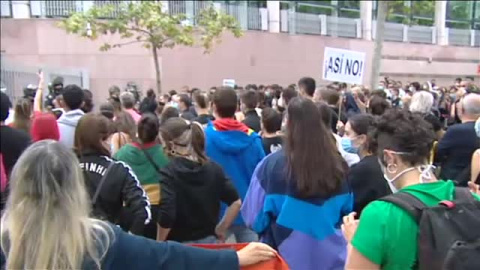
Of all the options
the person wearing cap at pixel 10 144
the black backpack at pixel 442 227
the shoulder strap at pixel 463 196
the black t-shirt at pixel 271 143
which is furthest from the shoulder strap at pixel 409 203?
the person wearing cap at pixel 10 144

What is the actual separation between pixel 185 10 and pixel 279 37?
5.10 meters

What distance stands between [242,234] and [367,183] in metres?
1.50

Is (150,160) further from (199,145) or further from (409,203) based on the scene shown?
(409,203)

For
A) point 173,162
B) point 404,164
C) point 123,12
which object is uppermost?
point 123,12

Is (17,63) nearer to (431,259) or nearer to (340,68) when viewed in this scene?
(340,68)

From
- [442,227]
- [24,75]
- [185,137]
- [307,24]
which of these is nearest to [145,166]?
[185,137]

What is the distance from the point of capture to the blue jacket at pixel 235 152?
589 centimetres

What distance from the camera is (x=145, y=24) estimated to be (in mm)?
22172

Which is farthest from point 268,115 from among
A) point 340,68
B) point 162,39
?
point 162,39

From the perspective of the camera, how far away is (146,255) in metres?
2.60

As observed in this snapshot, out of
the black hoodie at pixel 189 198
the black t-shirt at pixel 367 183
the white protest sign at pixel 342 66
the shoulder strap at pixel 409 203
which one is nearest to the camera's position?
the shoulder strap at pixel 409 203

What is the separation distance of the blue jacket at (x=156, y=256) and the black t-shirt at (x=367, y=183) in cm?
220

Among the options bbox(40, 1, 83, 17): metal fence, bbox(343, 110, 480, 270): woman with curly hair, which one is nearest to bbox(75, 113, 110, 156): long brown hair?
bbox(343, 110, 480, 270): woman with curly hair

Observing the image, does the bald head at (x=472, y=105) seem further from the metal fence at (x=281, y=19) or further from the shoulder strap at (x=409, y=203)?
the metal fence at (x=281, y=19)
